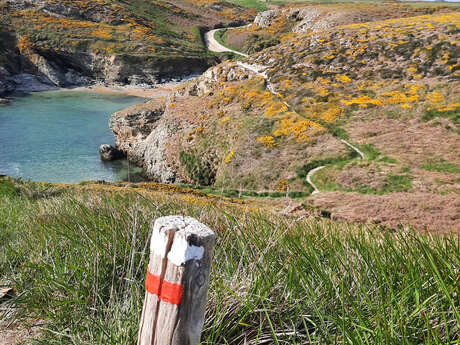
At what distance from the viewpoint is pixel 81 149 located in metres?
40.0

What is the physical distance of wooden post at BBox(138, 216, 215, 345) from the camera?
186 cm

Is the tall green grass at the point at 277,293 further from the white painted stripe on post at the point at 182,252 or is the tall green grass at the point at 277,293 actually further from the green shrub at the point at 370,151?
the green shrub at the point at 370,151

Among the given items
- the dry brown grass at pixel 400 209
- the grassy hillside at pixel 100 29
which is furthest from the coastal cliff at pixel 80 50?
the dry brown grass at pixel 400 209

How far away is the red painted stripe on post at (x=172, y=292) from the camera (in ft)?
6.27

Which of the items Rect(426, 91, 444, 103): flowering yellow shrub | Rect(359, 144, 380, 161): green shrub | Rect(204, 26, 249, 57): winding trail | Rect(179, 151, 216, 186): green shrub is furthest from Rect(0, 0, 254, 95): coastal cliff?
Rect(359, 144, 380, 161): green shrub

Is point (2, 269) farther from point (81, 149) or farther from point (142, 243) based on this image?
point (81, 149)

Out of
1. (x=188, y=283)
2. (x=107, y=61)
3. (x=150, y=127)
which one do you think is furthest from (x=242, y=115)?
(x=107, y=61)

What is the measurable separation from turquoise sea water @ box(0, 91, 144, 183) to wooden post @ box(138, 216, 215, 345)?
33011mm

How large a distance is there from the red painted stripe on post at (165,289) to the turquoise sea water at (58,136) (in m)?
33.0

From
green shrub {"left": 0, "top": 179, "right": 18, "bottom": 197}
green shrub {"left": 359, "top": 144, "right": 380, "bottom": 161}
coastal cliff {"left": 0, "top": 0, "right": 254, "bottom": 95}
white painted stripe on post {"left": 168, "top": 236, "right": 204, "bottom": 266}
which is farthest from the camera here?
coastal cliff {"left": 0, "top": 0, "right": 254, "bottom": 95}

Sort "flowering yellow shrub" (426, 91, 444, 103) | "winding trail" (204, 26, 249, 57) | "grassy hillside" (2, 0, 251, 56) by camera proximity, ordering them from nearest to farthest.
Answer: "flowering yellow shrub" (426, 91, 444, 103)
"grassy hillside" (2, 0, 251, 56)
"winding trail" (204, 26, 249, 57)

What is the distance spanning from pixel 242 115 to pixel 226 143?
3662mm

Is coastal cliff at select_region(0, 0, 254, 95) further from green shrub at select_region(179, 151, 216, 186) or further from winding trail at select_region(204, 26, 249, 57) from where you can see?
green shrub at select_region(179, 151, 216, 186)

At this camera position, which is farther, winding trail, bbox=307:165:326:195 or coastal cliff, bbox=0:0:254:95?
coastal cliff, bbox=0:0:254:95
